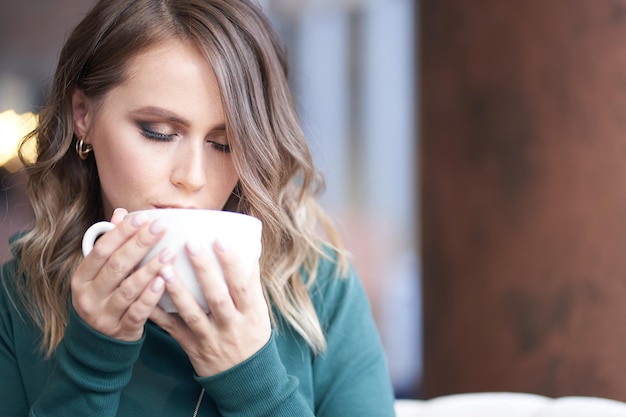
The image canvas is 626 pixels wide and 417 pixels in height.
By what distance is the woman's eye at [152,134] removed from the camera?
3.71 feet

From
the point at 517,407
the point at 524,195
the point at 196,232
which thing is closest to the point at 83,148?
the point at 196,232

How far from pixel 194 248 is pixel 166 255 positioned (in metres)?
0.03

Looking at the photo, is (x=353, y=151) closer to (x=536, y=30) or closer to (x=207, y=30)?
(x=536, y=30)

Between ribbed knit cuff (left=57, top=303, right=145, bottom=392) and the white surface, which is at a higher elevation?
ribbed knit cuff (left=57, top=303, right=145, bottom=392)

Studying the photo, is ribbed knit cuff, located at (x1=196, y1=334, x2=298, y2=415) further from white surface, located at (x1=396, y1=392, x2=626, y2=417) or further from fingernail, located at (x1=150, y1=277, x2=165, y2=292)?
white surface, located at (x1=396, y1=392, x2=626, y2=417)

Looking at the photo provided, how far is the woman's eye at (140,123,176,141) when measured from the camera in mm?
1132

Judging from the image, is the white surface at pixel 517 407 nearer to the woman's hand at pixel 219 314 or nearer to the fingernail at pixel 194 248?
the woman's hand at pixel 219 314

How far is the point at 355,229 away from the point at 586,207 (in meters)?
2.26

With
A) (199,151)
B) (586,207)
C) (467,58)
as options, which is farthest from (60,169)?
(467,58)

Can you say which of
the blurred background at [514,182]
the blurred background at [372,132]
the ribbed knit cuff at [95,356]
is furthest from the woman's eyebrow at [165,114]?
the blurred background at [372,132]

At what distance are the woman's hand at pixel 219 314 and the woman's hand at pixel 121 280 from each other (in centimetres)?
2

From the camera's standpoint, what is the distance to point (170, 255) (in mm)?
911

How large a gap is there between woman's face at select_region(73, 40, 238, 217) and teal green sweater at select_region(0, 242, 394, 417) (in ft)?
0.69

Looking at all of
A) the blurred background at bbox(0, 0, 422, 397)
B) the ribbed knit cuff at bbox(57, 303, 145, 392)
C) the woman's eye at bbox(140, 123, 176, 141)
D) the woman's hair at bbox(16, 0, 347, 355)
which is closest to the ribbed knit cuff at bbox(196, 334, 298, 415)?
the ribbed knit cuff at bbox(57, 303, 145, 392)
